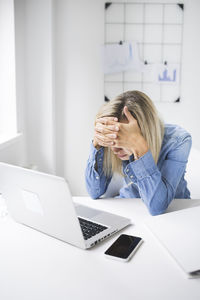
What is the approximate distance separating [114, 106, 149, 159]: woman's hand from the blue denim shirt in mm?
Result: 27

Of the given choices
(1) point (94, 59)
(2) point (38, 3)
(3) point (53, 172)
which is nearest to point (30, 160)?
(3) point (53, 172)

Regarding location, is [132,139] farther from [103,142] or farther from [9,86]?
[9,86]

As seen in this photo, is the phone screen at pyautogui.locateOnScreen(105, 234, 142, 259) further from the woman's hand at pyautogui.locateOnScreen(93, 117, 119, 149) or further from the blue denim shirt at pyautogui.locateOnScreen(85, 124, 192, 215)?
the woman's hand at pyautogui.locateOnScreen(93, 117, 119, 149)

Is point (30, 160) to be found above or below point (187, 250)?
below

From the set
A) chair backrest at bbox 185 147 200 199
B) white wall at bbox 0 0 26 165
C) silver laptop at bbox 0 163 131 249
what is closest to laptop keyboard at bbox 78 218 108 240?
silver laptop at bbox 0 163 131 249

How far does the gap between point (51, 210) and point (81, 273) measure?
0.19m

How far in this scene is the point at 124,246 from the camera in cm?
82

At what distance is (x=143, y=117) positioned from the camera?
46.8 inches

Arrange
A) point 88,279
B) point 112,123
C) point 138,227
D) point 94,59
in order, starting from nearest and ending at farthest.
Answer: point 88,279 < point 138,227 < point 112,123 < point 94,59

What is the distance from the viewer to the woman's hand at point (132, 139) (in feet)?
3.56

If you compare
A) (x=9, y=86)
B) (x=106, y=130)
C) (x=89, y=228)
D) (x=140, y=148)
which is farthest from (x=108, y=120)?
(x=9, y=86)

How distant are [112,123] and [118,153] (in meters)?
0.15

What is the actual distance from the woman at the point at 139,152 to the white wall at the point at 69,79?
4.40 feet

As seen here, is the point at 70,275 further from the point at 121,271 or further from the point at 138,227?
the point at 138,227
